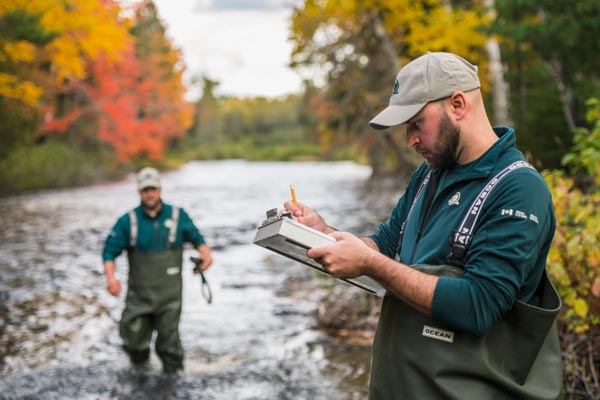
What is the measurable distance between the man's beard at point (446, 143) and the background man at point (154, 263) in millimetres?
4582

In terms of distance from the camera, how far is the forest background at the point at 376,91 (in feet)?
15.4

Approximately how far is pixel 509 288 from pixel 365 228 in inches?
551

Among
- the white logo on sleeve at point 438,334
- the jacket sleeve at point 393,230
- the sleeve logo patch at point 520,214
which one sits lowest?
the white logo on sleeve at point 438,334

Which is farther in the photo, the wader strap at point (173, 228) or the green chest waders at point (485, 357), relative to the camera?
the wader strap at point (173, 228)

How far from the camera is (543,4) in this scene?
11.0 m

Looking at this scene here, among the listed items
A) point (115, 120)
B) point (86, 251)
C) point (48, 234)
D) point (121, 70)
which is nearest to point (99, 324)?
point (86, 251)

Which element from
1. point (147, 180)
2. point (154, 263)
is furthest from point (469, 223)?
point (154, 263)

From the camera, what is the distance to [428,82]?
220 cm

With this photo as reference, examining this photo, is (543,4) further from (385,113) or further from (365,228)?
(385,113)

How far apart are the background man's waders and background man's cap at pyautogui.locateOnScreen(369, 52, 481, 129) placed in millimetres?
4722

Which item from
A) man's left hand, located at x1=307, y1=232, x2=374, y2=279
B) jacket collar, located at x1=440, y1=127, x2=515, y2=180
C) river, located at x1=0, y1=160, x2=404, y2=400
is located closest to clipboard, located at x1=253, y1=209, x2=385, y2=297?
man's left hand, located at x1=307, y1=232, x2=374, y2=279

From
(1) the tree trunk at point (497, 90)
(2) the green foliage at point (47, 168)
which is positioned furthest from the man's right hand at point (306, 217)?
(2) the green foliage at point (47, 168)

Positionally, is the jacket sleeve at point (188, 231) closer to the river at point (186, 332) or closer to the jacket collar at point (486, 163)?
the river at point (186, 332)

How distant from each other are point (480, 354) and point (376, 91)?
18.6m
